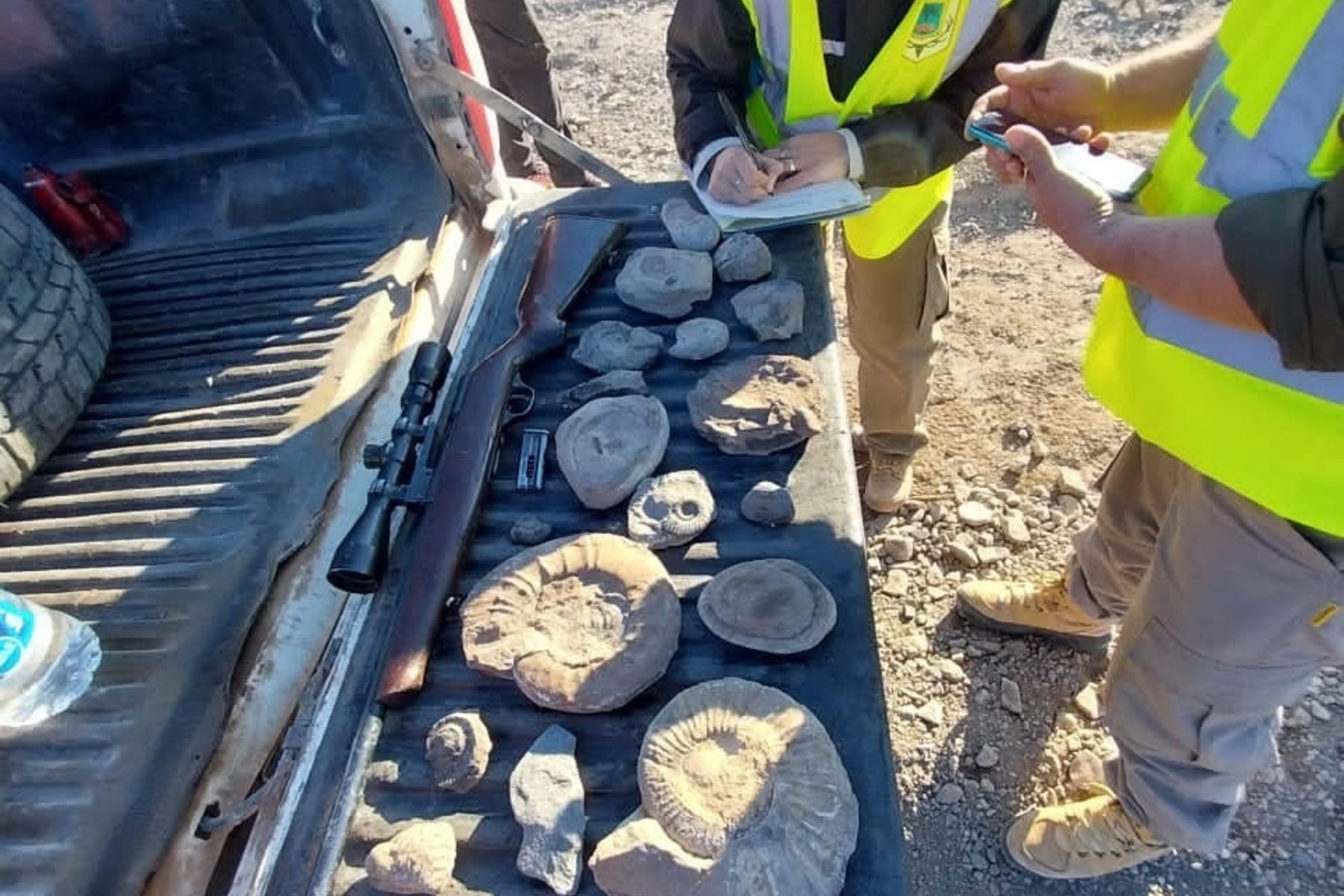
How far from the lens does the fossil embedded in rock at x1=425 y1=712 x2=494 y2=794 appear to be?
4.15ft

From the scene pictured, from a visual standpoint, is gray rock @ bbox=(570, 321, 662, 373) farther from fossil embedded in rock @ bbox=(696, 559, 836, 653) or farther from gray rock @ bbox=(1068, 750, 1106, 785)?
gray rock @ bbox=(1068, 750, 1106, 785)

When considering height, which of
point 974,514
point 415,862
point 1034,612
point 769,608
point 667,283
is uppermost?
point 667,283

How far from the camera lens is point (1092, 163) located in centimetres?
131

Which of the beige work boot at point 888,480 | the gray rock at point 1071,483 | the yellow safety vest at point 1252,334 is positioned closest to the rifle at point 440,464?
the beige work boot at point 888,480

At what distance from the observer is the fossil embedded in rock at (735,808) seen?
1123 mm

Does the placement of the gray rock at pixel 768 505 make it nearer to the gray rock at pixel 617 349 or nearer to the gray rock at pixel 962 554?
the gray rock at pixel 617 349

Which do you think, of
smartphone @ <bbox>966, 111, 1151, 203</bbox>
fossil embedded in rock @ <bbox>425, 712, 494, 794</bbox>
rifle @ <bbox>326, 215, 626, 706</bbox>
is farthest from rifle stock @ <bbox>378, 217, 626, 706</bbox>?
smartphone @ <bbox>966, 111, 1151, 203</bbox>

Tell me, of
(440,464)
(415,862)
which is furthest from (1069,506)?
(415,862)

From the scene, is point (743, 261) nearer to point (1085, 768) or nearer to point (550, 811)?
point (550, 811)

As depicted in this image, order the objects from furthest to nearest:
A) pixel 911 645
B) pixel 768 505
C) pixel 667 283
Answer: pixel 911 645, pixel 667 283, pixel 768 505

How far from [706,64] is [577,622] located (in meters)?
1.07

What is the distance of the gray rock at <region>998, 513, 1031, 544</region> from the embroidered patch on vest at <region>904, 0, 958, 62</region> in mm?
1237

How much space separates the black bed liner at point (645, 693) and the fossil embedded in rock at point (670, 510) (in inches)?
1.3

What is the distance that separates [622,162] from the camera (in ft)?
12.7
